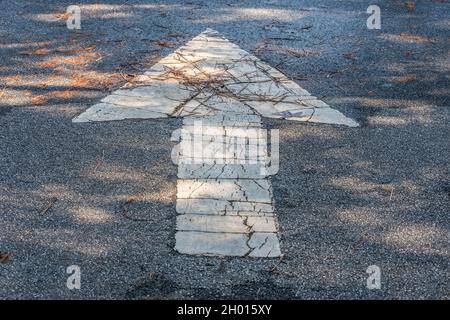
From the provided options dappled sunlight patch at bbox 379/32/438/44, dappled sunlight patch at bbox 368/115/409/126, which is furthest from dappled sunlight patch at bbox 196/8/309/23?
dappled sunlight patch at bbox 368/115/409/126

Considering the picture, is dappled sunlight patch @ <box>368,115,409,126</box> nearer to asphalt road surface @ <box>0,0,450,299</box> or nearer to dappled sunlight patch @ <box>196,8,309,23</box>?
asphalt road surface @ <box>0,0,450,299</box>

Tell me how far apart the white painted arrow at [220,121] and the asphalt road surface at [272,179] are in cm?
10

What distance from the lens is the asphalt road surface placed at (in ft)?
11.6

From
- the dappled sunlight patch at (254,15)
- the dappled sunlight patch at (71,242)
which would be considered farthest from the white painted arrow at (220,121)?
the dappled sunlight patch at (254,15)

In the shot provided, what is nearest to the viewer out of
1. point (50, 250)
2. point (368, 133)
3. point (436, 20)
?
point (50, 250)

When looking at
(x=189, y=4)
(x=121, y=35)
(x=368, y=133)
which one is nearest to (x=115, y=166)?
(x=368, y=133)

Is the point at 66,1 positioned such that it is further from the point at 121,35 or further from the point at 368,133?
the point at 368,133

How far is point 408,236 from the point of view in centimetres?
394

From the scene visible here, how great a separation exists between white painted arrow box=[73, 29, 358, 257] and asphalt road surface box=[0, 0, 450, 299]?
0.10m

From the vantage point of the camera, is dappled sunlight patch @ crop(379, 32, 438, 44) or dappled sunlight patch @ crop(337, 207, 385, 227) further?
dappled sunlight patch @ crop(379, 32, 438, 44)

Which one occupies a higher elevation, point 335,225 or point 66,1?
point 66,1

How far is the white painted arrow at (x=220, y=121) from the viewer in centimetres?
392
